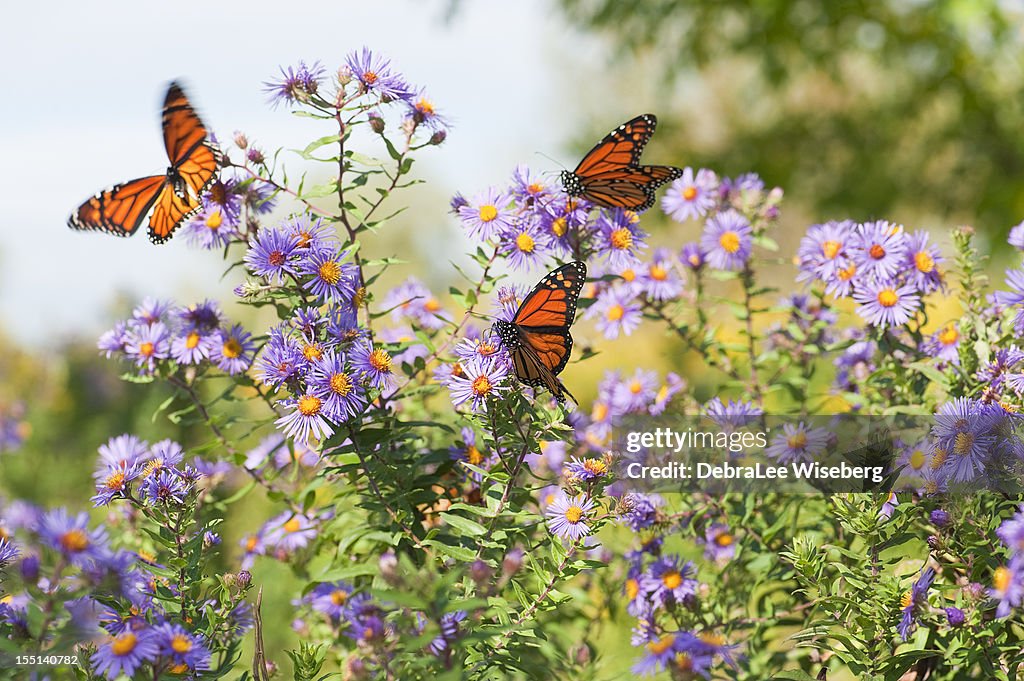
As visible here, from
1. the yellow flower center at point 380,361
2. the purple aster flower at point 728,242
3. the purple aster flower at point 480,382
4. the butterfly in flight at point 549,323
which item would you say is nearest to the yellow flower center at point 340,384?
the yellow flower center at point 380,361

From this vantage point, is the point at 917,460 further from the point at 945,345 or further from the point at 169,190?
the point at 169,190

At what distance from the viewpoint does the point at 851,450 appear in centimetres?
228

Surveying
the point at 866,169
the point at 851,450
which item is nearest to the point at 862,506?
the point at 851,450

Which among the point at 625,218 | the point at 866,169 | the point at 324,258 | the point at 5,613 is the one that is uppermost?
the point at 866,169

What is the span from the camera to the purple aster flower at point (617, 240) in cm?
240

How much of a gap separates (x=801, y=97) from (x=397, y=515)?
19537mm

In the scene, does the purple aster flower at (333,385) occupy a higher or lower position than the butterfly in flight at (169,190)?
lower

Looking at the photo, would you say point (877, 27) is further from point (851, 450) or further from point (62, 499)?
point (62, 499)

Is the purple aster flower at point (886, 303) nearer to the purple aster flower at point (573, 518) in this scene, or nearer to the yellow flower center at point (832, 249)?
the yellow flower center at point (832, 249)

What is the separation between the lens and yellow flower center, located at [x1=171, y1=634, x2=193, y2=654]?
159 centimetres

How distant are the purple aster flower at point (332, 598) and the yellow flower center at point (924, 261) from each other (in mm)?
1874

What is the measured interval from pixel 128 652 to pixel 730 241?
2.14 metres

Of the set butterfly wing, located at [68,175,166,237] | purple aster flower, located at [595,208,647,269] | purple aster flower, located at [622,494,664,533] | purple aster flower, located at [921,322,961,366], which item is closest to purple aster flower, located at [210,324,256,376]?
butterfly wing, located at [68,175,166,237]

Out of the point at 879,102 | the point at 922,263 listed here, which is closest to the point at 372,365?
the point at 922,263
